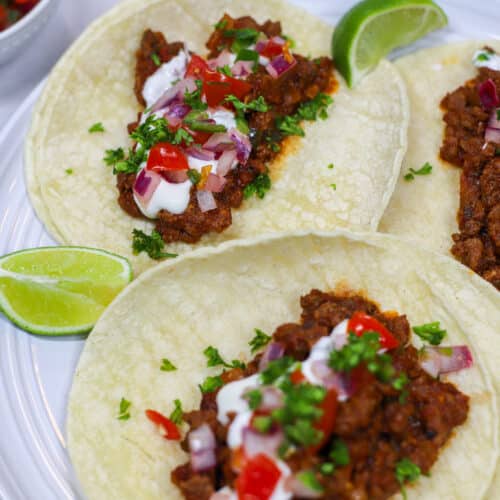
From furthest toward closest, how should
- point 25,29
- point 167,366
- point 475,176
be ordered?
point 25,29 → point 475,176 → point 167,366


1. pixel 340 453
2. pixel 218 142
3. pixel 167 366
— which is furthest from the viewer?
pixel 218 142

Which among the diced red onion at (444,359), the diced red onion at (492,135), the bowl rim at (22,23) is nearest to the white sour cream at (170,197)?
the bowl rim at (22,23)

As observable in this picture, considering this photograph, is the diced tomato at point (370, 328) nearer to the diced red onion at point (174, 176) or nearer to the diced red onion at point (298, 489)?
the diced red onion at point (298, 489)

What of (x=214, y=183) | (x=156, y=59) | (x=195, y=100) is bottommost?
(x=214, y=183)

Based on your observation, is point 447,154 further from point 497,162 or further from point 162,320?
point 162,320

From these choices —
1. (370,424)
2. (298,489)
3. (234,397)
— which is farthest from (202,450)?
(370,424)

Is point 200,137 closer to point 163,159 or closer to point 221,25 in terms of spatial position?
point 163,159
